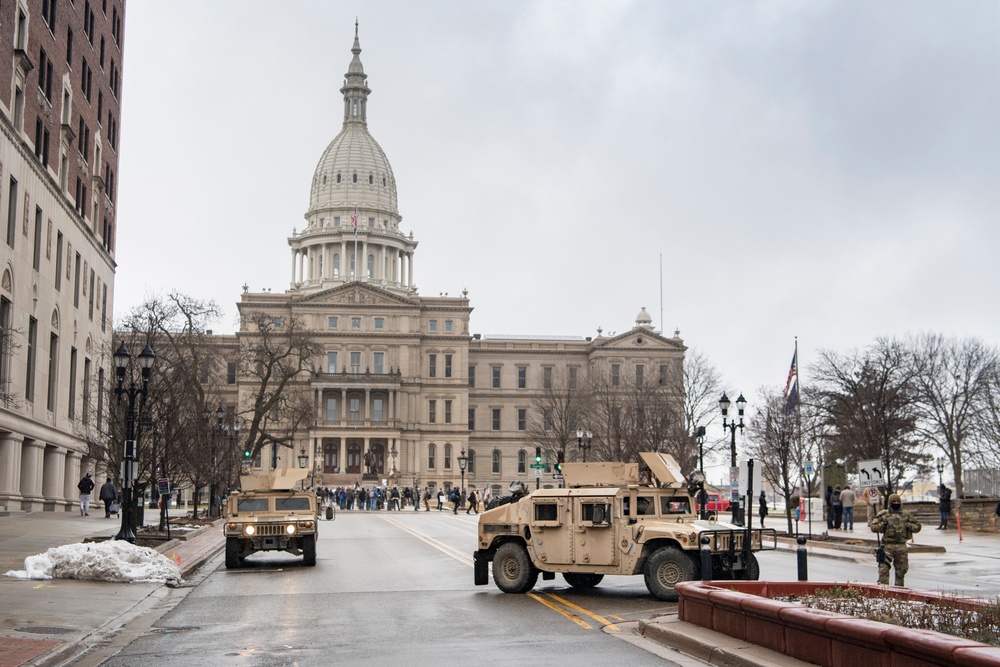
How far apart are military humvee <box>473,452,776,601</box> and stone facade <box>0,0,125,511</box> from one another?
2192cm

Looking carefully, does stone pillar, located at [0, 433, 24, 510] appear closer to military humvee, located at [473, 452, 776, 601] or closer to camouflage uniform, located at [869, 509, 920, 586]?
military humvee, located at [473, 452, 776, 601]

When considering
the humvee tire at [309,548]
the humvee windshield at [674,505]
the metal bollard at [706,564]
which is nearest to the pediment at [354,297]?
the humvee tire at [309,548]

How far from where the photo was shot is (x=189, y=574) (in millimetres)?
26281

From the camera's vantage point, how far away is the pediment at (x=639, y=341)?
138875mm

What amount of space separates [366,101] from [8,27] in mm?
126741

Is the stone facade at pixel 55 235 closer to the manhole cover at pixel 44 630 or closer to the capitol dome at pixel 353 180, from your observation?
the manhole cover at pixel 44 630

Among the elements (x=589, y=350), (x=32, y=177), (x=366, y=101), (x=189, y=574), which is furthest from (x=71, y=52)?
(x=366, y=101)

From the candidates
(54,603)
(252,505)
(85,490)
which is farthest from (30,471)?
(54,603)

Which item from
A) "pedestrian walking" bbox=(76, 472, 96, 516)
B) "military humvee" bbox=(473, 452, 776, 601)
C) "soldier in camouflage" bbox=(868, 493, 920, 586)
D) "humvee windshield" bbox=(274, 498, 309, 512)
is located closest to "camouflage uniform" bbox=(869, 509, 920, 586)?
"soldier in camouflage" bbox=(868, 493, 920, 586)

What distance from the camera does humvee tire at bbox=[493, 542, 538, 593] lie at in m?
21.0

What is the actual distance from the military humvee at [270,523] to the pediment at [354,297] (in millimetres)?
104621

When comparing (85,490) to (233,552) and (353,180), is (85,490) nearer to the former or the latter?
(233,552)

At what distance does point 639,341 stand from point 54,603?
402 ft

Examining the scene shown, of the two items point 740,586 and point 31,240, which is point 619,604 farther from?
point 31,240
